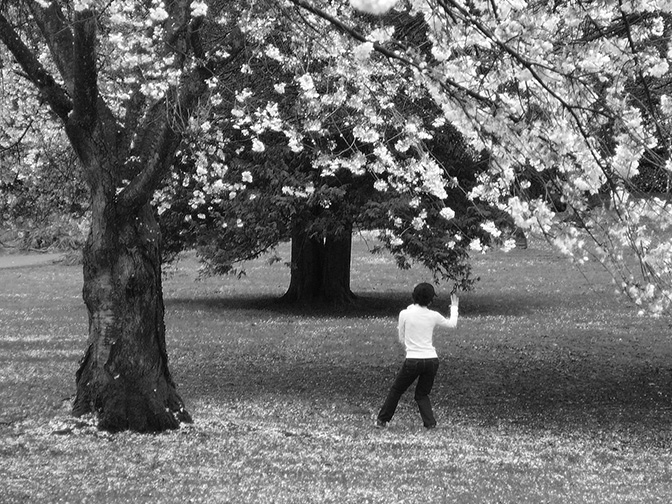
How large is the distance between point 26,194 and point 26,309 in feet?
34.0

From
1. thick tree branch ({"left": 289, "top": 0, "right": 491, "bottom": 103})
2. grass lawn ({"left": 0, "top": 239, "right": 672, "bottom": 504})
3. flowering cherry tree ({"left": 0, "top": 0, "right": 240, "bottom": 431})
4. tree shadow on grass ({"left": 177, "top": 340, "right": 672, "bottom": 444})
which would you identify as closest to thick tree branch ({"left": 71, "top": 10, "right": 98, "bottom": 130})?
flowering cherry tree ({"left": 0, "top": 0, "right": 240, "bottom": 431})

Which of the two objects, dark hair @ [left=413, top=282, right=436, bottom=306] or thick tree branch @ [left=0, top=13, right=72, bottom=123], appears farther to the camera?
dark hair @ [left=413, top=282, right=436, bottom=306]

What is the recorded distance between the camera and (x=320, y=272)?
27.6 m

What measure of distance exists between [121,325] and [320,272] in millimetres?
17956

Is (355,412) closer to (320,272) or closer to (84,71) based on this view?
(84,71)

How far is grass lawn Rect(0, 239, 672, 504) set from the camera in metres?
7.43

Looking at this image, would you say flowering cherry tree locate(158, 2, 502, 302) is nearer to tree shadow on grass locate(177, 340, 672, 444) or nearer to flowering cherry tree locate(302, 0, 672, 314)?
tree shadow on grass locate(177, 340, 672, 444)

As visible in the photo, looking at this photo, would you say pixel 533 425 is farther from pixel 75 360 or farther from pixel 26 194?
pixel 26 194

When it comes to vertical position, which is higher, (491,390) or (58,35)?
(58,35)

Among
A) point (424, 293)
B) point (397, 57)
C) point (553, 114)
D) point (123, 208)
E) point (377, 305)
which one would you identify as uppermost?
point (397, 57)

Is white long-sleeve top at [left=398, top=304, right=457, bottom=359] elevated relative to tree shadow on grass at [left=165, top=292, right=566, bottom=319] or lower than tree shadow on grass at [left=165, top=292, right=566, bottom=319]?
elevated

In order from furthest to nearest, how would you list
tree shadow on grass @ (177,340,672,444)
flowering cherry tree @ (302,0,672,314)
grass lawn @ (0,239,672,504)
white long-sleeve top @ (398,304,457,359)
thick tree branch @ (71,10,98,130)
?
tree shadow on grass @ (177,340,672,444) → white long-sleeve top @ (398,304,457,359) → thick tree branch @ (71,10,98,130) → grass lawn @ (0,239,672,504) → flowering cherry tree @ (302,0,672,314)

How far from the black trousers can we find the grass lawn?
0.22 meters

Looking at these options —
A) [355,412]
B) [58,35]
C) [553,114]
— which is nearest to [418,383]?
[355,412]
